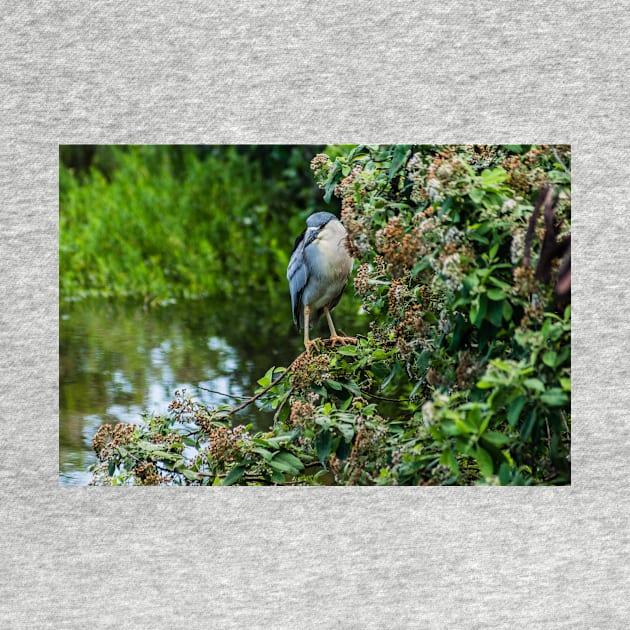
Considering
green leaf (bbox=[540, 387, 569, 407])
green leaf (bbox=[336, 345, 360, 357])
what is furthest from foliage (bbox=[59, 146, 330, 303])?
green leaf (bbox=[540, 387, 569, 407])

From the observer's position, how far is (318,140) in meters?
2.85

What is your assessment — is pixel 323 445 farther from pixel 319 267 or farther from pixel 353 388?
pixel 319 267

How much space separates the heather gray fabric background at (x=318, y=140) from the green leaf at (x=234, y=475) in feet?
0.25

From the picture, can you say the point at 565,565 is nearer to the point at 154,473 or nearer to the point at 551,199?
the point at 551,199

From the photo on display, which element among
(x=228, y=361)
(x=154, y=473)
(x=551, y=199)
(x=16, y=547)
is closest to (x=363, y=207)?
(x=551, y=199)

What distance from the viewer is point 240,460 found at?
9.59ft

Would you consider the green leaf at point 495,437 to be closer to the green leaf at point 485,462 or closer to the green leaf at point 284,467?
the green leaf at point 485,462

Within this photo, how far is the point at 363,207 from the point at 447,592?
1127mm

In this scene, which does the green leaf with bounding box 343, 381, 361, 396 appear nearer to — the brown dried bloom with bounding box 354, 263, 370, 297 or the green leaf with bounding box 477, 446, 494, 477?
the brown dried bloom with bounding box 354, 263, 370, 297

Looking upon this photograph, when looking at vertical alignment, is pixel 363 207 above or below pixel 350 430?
above

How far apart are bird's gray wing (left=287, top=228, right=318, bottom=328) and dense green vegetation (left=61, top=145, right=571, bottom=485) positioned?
0.17 m

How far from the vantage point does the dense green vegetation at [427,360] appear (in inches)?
104

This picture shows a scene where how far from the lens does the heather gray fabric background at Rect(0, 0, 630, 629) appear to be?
274cm

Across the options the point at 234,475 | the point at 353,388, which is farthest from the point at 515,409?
the point at 234,475
